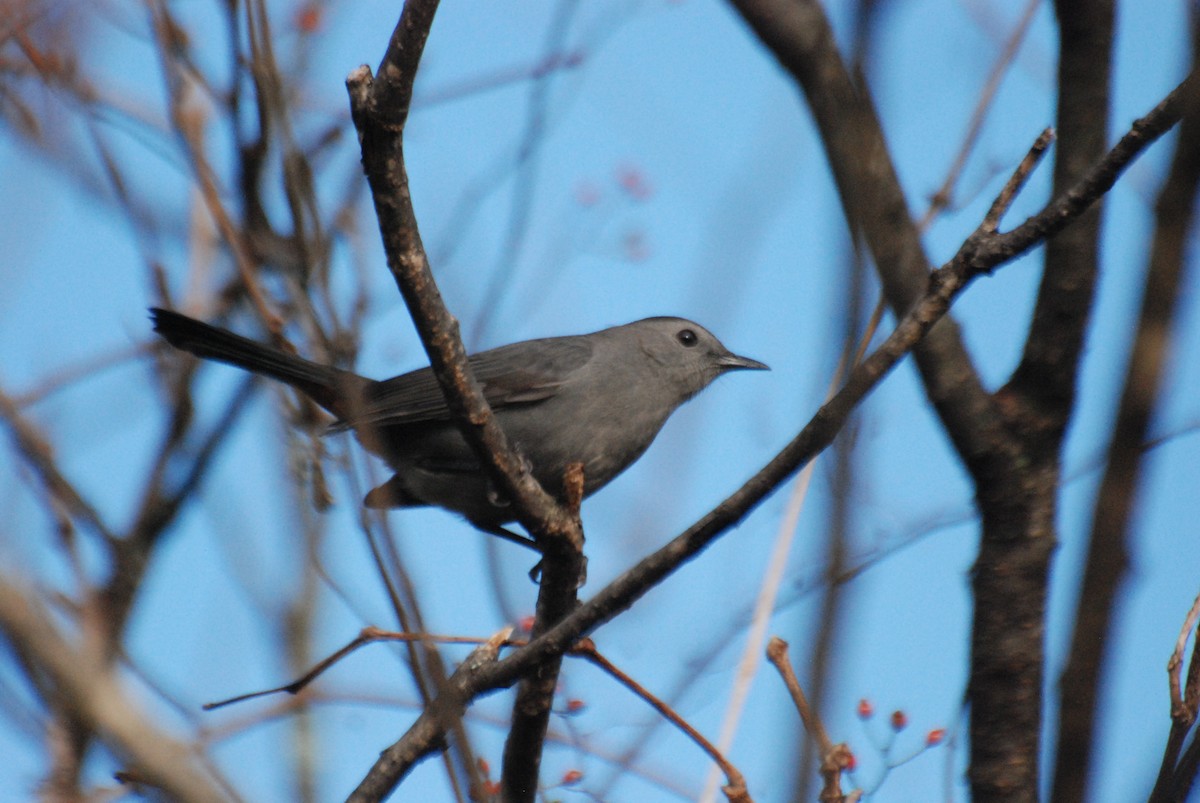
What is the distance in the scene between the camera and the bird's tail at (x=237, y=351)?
4660mm

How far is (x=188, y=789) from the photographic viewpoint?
1.26 meters

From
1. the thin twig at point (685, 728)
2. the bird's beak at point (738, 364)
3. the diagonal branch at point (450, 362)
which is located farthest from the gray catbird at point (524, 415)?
the thin twig at point (685, 728)

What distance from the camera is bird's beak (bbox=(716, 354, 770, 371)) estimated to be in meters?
6.67

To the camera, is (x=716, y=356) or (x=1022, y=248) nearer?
(x=1022, y=248)

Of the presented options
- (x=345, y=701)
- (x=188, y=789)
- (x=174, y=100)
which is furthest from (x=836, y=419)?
(x=174, y=100)

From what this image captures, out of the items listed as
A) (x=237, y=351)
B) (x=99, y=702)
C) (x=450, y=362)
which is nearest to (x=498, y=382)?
(x=237, y=351)

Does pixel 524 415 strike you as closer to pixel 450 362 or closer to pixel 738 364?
pixel 738 364

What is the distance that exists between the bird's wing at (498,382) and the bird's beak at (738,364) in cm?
97

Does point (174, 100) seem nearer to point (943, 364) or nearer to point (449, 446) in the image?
point (449, 446)

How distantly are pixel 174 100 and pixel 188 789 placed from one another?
315 cm

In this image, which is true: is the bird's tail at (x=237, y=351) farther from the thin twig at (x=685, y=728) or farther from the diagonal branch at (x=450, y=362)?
the thin twig at (x=685, y=728)

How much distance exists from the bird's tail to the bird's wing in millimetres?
411

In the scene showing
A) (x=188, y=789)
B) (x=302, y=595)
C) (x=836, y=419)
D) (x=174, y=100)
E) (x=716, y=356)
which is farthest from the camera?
(x=716, y=356)

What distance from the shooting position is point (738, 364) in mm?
6699
